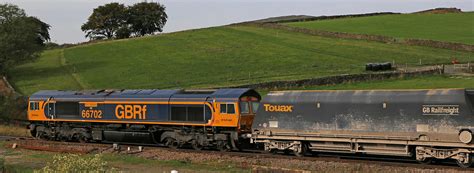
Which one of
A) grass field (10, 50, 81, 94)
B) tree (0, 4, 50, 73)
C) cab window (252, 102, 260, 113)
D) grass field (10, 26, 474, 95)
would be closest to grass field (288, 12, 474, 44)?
grass field (10, 26, 474, 95)

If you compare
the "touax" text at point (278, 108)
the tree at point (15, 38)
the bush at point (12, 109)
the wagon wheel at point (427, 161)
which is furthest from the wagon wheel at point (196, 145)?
the tree at point (15, 38)

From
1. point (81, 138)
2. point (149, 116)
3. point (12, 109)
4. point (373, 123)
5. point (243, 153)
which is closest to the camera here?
point (373, 123)

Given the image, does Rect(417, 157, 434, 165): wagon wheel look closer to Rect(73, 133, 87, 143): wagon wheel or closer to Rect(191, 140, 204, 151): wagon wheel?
Rect(191, 140, 204, 151): wagon wheel

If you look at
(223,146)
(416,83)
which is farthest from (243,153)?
(416,83)

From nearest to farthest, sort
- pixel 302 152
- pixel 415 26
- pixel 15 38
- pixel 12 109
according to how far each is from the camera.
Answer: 1. pixel 302 152
2. pixel 12 109
3. pixel 15 38
4. pixel 415 26

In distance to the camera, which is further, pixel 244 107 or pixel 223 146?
pixel 223 146

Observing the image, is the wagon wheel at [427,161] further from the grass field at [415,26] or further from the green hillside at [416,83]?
the grass field at [415,26]

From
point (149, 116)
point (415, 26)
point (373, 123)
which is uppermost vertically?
point (415, 26)

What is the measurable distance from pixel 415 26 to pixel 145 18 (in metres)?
60.1

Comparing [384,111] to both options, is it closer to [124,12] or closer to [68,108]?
[68,108]

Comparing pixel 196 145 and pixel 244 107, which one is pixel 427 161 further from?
pixel 196 145

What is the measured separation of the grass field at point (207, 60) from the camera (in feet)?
190

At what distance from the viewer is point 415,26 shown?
89500 millimetres

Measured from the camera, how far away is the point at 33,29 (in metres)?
71.7
